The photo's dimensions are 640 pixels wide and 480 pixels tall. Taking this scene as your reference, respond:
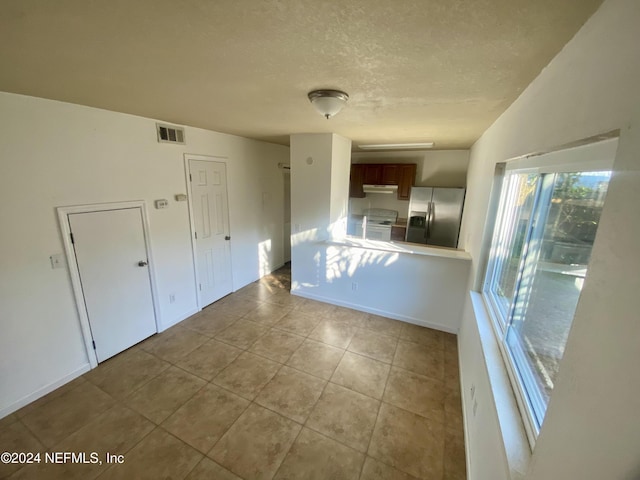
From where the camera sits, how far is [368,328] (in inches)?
130

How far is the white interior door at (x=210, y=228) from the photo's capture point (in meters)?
3.41

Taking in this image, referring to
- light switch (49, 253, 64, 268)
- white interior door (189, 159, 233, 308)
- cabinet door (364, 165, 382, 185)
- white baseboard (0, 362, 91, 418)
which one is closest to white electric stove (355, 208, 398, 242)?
cabinet door (364, 165, 382, 185)

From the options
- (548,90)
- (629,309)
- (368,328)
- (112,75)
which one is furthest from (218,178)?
(629,309)

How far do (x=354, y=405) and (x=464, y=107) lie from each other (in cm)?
257

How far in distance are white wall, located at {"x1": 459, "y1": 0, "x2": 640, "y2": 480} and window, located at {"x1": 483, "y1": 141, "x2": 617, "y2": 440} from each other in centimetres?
19

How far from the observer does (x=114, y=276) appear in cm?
264

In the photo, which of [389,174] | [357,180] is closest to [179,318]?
[357,180]

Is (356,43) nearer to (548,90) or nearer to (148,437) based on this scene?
(548,90)

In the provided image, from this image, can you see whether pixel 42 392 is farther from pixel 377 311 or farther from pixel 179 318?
pixel 377 311

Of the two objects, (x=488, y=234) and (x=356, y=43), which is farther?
(x=488, y=234)

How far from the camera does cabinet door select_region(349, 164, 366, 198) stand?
5621 mm

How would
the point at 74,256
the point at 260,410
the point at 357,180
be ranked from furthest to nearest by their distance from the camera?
→ the point at 357,180 → the point at 74,256 → the point at 260,410

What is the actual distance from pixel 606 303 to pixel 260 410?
7.56 ft

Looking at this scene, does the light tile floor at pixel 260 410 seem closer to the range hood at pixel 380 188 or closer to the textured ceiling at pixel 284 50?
the textured ceiling at pixel 284 50
